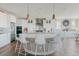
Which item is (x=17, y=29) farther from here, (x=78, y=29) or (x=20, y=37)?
(x=78, y=29)

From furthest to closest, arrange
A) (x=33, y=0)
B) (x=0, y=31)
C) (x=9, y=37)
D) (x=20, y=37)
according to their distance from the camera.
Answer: (x=0, y=31) < (x=9, y=37) < (x=20, y=37) < (x=33, y=0)

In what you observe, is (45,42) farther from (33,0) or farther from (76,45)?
(33,0)

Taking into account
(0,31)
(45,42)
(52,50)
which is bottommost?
(52,50)

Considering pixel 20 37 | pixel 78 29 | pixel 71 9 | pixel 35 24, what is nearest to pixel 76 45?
pixel 78 29

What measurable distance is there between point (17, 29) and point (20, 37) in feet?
1.26

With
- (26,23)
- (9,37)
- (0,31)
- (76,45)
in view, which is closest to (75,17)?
(76,45)

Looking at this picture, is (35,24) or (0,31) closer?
(35,24)

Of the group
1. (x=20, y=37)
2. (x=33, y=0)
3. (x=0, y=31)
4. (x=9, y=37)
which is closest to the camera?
(x=33, y=0)

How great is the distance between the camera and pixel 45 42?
4891mm

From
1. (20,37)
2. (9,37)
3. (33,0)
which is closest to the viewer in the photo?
(33,0)

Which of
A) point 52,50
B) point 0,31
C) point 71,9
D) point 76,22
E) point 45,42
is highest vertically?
point 71,9

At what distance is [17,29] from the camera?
4996 mm

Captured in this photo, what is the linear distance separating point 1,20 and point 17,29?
0.95m

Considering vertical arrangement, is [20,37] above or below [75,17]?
below
